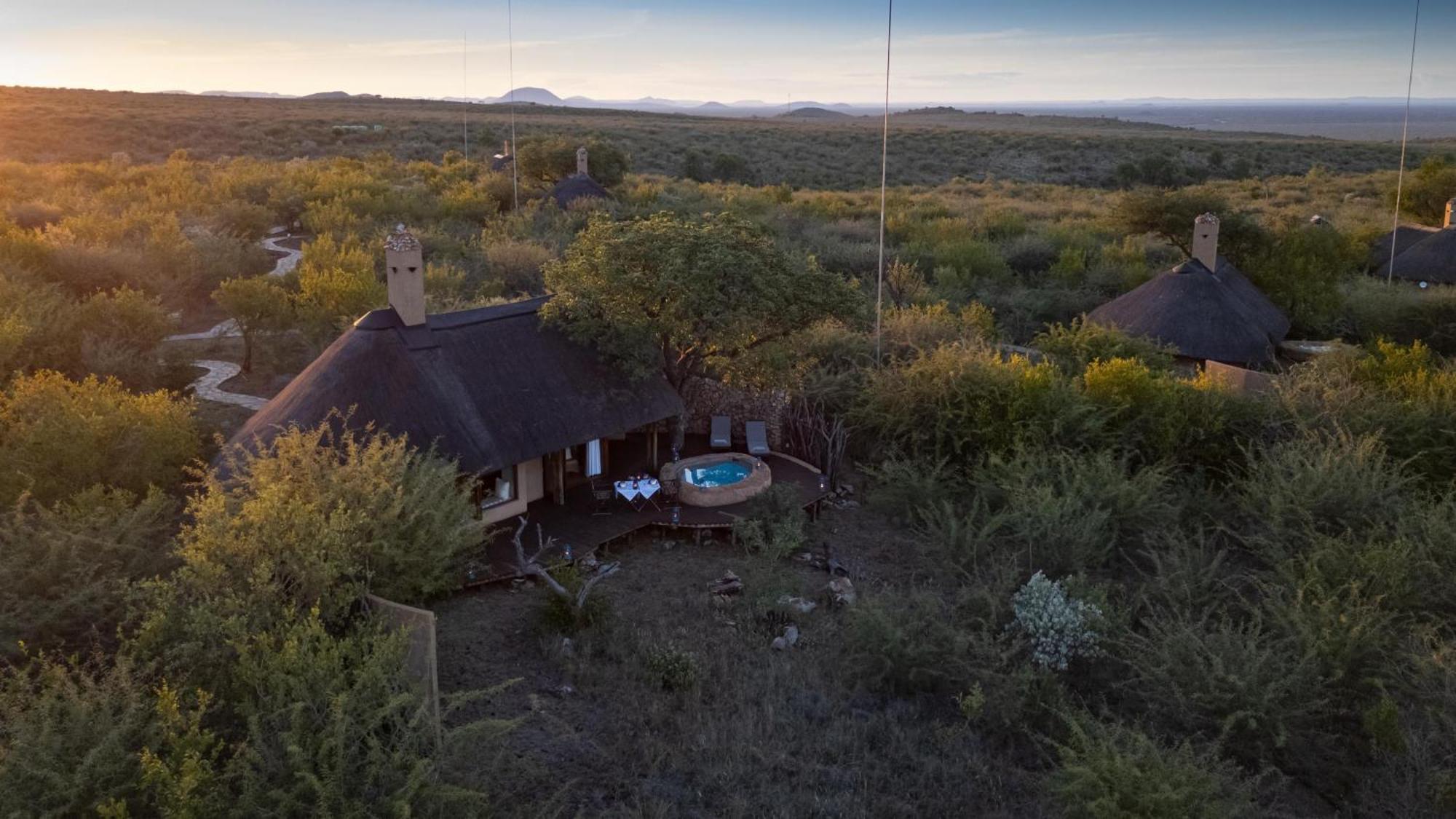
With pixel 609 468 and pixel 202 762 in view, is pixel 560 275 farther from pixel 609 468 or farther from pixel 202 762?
pixel 202 762

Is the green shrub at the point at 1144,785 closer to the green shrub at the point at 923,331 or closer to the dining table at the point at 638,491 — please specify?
the dining table at the point at 638,491

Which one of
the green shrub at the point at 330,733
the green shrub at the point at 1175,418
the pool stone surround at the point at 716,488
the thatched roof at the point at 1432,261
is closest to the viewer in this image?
the green shrub at the point at 330,733

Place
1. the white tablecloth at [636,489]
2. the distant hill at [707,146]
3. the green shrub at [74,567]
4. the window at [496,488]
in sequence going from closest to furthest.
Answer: the green shrub at [74,567] → the window at [496,488] → the white tablecloth at [636,489] → the distant hill at [707,146]

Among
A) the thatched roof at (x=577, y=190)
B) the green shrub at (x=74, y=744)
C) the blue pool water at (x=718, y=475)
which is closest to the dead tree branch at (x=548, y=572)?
the blue pool water at (x=718, y=475)

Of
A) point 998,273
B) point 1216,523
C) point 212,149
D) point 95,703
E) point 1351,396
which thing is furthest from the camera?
point 212,149

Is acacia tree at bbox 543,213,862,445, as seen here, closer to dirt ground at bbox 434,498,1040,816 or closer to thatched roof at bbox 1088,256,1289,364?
dirt ground at bbox 434,498,1040,816

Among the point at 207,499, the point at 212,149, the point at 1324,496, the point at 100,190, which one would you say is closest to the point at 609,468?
the point at 207,499

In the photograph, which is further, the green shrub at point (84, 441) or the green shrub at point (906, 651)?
the green shrub at point (84, 441)

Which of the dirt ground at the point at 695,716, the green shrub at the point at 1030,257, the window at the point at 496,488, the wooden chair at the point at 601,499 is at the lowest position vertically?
the dirt ground at the point at 695,716
